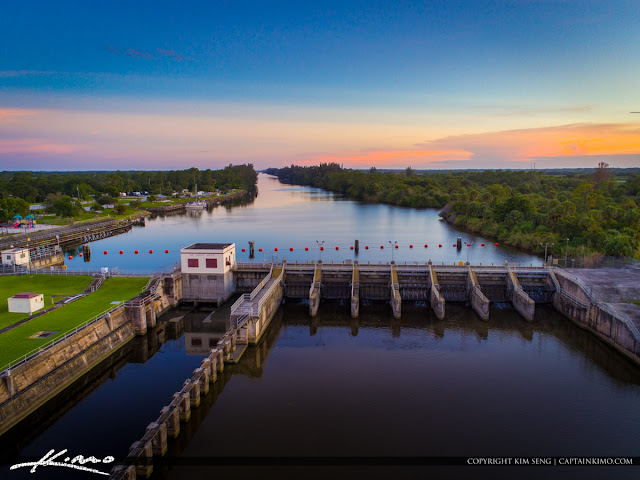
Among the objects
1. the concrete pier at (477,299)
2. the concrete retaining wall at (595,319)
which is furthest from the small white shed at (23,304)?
the concrete retaining wall at (595,319)

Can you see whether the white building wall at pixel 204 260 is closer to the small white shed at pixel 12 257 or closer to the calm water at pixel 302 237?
the calm water at pixel 302 237

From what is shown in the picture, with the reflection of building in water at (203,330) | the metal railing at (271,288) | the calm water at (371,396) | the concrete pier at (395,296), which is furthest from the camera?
the concrete pier at (395,296)

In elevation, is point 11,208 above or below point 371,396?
above

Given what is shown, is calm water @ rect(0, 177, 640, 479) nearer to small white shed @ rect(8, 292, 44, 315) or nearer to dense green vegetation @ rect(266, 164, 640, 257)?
small white shed @ rect(8, 292, 44, 315)

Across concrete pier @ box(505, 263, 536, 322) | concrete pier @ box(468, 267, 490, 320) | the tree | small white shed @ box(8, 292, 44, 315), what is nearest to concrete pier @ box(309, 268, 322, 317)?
concrete pier @ box(468, 267, 490, 320)

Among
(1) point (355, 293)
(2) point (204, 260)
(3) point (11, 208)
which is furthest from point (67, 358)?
(3) point (11, 208)

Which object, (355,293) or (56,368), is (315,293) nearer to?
(355,293)

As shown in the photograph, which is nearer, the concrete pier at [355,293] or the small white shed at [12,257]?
the concrete pier at [355,293]
